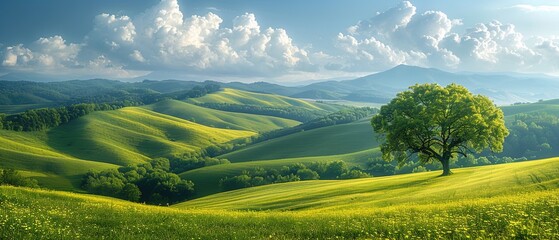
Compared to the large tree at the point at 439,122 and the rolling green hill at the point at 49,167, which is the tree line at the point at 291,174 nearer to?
the rolling green hill at the point at 49,167

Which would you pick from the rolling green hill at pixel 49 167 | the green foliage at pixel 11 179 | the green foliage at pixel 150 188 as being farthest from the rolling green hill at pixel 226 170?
the green foliage at pixel 11 179

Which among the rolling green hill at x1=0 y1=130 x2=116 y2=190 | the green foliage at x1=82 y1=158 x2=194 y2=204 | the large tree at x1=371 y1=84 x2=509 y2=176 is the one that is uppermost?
the large tree at x1=371 y1=84 x2=509 y2=176

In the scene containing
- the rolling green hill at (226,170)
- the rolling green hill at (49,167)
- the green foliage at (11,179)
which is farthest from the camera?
the rolling green hill at (49,167)

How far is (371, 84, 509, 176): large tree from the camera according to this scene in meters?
54.2

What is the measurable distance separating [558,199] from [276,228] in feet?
45.6

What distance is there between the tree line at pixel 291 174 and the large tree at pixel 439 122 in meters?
89.6

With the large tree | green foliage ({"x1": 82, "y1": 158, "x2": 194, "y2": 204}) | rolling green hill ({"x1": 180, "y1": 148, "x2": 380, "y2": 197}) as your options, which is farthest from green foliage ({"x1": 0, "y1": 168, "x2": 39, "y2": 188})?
the large tree

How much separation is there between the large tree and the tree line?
89618 millimetres

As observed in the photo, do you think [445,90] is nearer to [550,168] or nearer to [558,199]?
[550,168]

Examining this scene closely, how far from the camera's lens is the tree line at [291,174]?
155m

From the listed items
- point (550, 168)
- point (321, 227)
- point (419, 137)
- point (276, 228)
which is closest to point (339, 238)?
point (321, 227)

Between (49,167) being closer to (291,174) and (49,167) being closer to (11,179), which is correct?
(11,179)

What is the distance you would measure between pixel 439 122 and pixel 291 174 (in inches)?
4302

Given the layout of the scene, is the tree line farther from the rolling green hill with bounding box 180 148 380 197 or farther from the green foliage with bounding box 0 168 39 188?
the green foliage with bounding box 0 168 39 188
